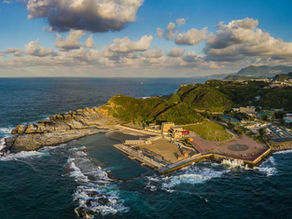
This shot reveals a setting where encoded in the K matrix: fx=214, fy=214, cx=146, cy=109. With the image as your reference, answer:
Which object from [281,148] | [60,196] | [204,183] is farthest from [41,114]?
[281,148]

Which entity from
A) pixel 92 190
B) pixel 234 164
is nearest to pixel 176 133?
pixel 234 164

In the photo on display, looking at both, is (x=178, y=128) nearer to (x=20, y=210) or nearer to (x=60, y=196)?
(x=60, y=196)

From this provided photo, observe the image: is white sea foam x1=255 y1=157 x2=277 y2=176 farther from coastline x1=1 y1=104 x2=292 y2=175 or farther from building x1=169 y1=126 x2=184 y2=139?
building x1=169 y1=126 x2=184 y2=139

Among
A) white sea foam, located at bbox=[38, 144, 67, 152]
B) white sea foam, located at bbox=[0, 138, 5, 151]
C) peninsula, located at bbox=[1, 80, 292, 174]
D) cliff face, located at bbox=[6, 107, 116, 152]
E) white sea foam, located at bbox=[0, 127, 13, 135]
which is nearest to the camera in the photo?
peninsula, located at bbox=[1, 80, 292, 174]

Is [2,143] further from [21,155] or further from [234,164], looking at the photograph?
[234,164]

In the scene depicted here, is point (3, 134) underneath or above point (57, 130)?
underneath

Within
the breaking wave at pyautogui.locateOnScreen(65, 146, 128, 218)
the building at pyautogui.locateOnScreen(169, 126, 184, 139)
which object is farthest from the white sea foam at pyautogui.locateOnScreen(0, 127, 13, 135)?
the building at pyautogui.locateOnScreen(169, 126, 184, 139)

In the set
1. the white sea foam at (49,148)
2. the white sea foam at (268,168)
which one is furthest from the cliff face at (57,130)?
the white sea foam at (268,168)
